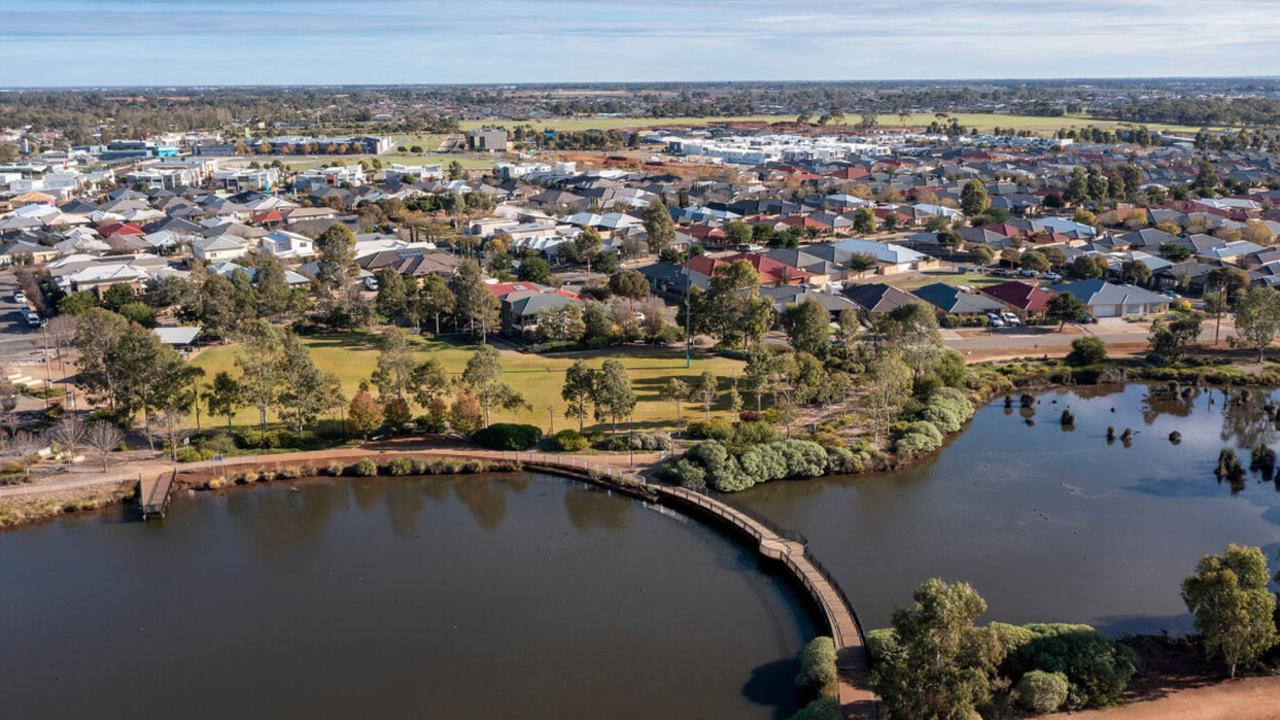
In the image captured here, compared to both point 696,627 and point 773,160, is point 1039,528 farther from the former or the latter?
point 773,160

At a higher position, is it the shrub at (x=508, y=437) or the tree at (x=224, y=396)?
the tree at (x=224, y=396)

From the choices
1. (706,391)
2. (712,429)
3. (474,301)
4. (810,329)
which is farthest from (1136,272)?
(474,301)

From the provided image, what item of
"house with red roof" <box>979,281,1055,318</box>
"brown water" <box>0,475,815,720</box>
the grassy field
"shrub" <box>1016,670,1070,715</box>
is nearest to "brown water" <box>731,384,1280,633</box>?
"brown water" <box>0,475,815,720</box>

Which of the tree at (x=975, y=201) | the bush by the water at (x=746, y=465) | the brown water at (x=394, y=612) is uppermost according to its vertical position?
the tree at (x=975, y=201)

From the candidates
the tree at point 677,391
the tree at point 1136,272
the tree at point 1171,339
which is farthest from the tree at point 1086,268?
the tree at point 677,391

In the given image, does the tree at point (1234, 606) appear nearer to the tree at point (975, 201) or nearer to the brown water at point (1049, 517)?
the brown water at point (1049, 517)

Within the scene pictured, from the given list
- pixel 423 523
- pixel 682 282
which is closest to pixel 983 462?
pixel 423 523
